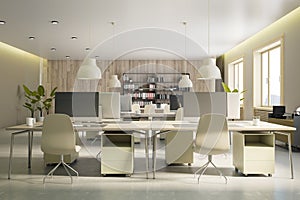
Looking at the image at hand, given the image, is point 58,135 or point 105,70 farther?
point 105,70

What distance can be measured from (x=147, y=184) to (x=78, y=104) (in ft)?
5.19

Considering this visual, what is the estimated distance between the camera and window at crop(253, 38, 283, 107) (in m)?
8.87

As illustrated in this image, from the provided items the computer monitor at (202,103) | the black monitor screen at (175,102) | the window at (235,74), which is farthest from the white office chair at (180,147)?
the window at (235,74)

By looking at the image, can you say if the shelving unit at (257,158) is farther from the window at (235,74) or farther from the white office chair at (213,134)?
the window at (235,74)

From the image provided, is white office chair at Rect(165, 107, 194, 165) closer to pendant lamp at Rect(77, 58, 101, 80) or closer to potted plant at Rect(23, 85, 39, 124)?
pendant lamp at Rect(77, 58, 101, 80)

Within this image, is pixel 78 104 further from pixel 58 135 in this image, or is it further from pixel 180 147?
pixel 180 147

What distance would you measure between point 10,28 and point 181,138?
5.67m

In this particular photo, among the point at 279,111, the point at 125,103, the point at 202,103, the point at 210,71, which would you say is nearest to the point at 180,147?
the point at 202,103

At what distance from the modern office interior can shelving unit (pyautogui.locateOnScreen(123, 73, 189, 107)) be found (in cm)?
4

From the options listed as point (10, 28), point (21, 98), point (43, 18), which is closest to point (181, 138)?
point (43, 18)

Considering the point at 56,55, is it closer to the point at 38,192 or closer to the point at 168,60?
the point at 168,60

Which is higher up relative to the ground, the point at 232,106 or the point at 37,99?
the point at 37,99

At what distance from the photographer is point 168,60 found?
47.6 feet

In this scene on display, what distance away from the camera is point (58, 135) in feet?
13.1
